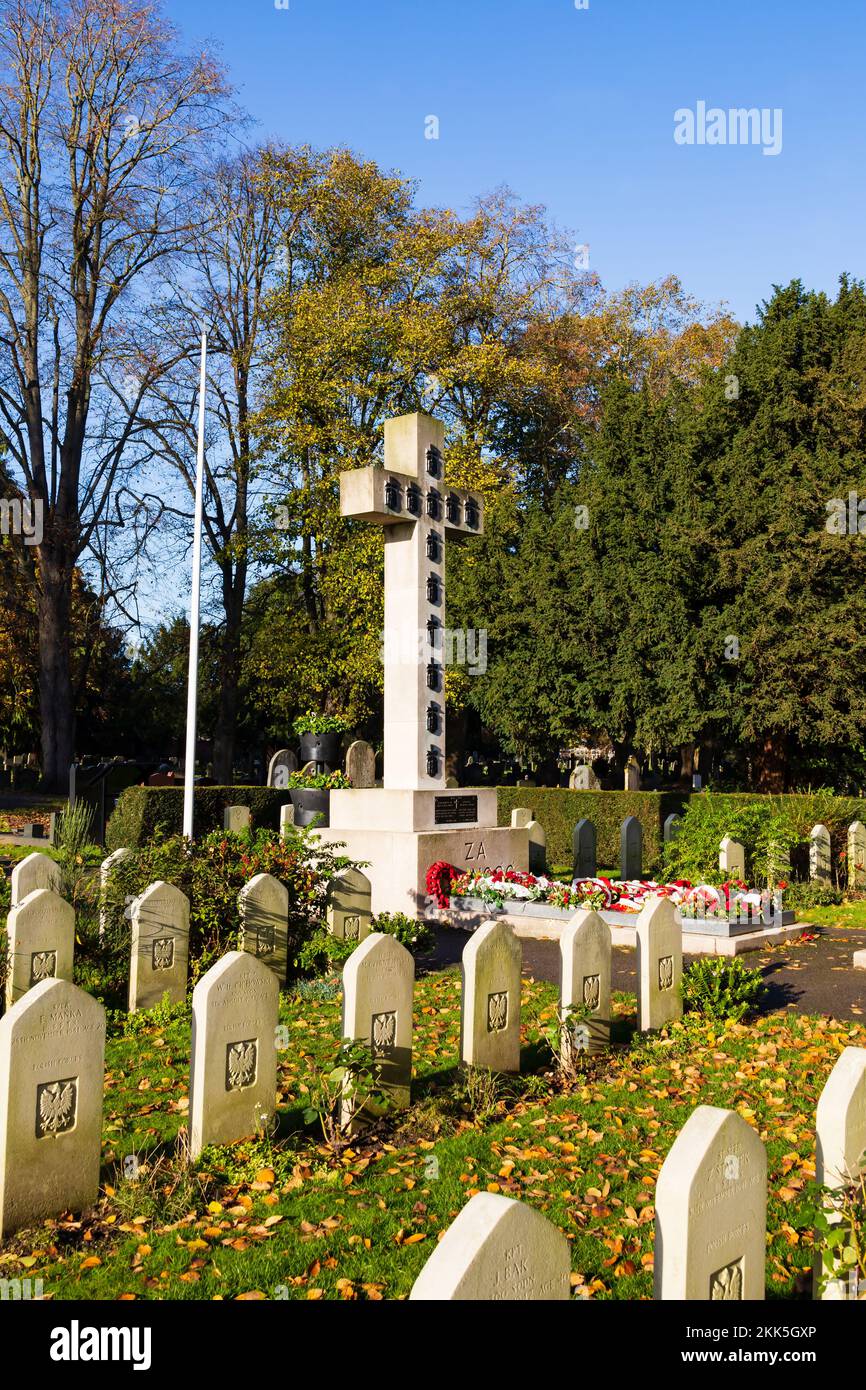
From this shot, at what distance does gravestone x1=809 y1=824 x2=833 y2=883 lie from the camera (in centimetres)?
1598

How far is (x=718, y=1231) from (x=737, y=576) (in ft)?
70.1

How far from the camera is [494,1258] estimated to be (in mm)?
2711

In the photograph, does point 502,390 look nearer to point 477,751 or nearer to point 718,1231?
point 477,751

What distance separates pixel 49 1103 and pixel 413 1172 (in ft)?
6.02

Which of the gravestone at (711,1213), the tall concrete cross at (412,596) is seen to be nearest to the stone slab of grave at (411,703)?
the tall concrete cross at (412,596)

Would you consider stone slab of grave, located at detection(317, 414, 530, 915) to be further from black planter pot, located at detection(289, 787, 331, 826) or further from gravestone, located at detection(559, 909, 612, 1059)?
gravestone, located at detection(559, 909, 612, 1059)

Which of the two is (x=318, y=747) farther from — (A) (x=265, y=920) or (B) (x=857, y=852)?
(A) (x=265, y=920)

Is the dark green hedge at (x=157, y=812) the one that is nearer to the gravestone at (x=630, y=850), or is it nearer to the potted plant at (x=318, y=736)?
the potted plant at (x=318, y=736)

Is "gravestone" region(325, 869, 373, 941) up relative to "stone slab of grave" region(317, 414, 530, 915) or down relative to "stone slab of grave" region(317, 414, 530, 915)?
down

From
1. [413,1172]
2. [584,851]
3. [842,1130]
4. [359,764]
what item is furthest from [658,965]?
[359,764]

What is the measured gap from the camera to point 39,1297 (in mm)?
4133

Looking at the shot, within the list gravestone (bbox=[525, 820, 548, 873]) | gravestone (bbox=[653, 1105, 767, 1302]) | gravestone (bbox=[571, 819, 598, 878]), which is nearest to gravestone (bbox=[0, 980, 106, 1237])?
gravestone (bbox=[653, 1105, 767, 1302])

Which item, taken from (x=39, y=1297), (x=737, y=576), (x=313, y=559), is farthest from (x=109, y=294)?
(x=39, y=1297)

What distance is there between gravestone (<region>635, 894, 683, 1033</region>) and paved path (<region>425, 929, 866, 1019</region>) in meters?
1.23
